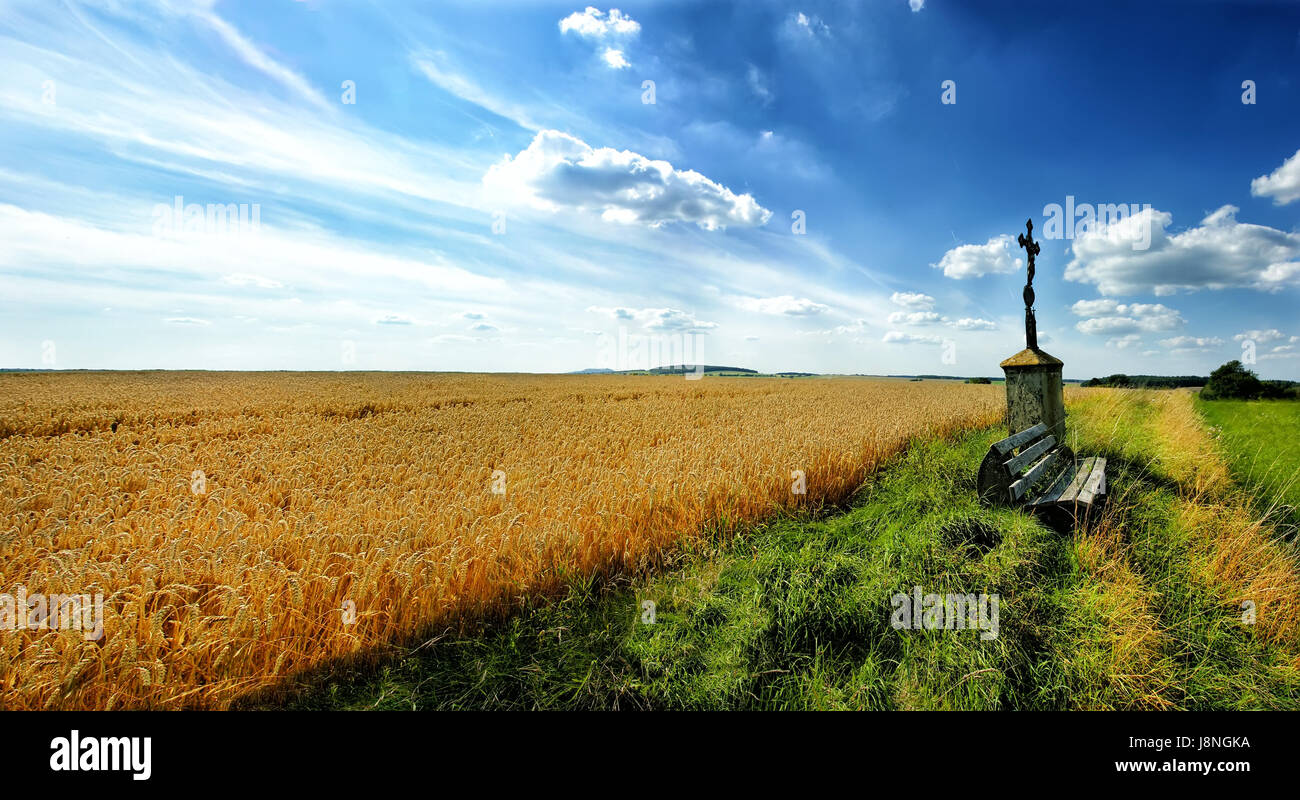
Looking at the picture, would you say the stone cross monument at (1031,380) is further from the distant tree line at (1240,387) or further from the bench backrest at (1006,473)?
the distant tree line at (1240,387)

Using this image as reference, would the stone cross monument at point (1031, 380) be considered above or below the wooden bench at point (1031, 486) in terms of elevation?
above

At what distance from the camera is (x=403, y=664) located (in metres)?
3.02

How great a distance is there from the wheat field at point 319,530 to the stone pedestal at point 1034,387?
1.97 metres

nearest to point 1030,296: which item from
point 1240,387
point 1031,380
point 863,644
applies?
point 1031,380

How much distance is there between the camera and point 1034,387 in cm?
749

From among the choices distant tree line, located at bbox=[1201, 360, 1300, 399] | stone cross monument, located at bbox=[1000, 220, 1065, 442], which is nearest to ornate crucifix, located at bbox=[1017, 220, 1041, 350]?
stone cross monument, located at bbox=[1000, 220, 1065, 442]

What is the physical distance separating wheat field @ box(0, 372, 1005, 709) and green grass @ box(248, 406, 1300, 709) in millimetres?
311

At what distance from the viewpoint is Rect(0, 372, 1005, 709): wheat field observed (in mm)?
2652

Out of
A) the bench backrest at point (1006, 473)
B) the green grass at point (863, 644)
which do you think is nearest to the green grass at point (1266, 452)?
the bench backrest at point (1006, 473)

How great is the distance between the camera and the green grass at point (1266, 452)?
23.7ft

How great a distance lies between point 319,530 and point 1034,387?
939 cm

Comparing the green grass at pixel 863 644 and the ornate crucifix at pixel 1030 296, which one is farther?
the ornate crucifix at pixel 1030 296
